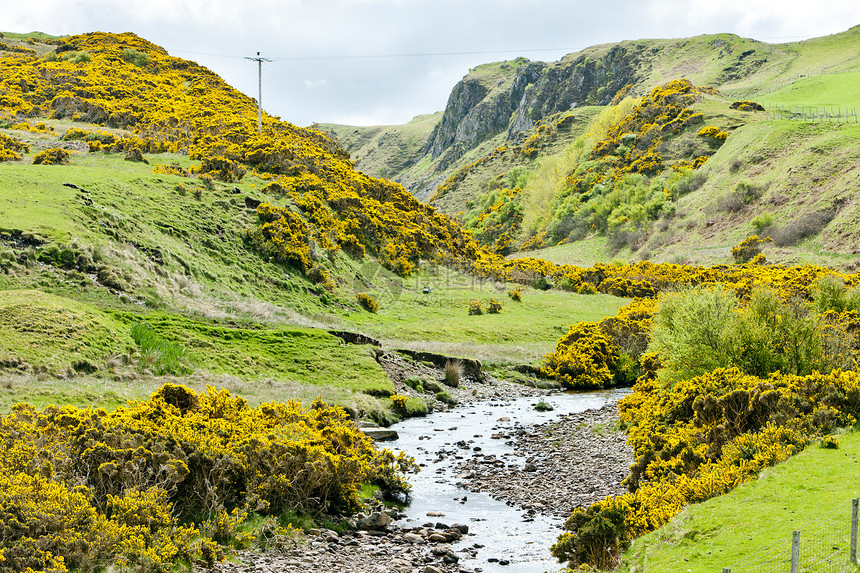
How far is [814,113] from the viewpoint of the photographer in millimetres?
96875

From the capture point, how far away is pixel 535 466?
19.4 metres

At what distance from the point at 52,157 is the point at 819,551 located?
47632 mm

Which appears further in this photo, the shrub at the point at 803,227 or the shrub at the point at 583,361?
the shrub at the point at 803,227

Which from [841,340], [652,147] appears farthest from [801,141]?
[841,340]

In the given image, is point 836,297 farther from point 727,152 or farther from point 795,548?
point 727,152

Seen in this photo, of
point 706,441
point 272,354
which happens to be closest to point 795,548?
point 706,441

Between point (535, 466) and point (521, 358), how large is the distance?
1895 centimetres

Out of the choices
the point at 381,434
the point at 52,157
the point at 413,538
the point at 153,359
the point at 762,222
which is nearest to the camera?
the point at 413,538

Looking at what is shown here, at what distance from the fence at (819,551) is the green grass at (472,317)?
2742 centimetres

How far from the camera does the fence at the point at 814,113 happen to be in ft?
296

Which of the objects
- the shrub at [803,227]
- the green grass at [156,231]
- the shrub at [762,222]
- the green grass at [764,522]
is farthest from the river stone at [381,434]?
the shrub at [762,222]

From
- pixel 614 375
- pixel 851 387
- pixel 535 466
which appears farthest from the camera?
pixel 614 375

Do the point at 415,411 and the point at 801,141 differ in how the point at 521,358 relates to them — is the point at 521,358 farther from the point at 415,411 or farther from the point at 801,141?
the point at 801,141

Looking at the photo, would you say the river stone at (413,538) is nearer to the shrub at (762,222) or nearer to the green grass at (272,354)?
the green grass at (272,354)
